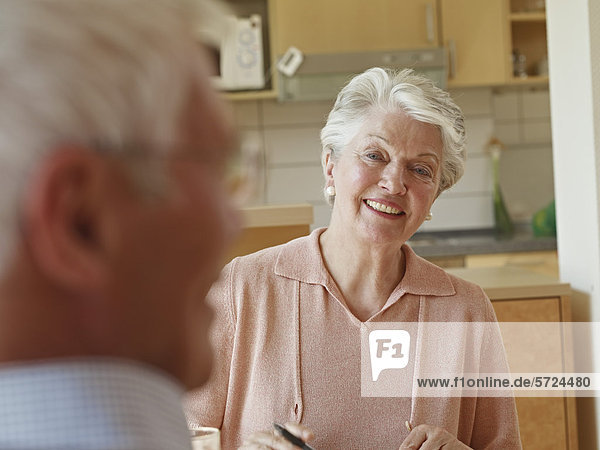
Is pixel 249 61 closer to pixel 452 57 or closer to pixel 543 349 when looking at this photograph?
pixel 452 57

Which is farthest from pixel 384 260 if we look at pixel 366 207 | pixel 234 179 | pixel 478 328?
pixel 234 179

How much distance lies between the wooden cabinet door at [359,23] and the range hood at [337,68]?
9cm

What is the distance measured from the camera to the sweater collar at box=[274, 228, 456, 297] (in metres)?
1.52

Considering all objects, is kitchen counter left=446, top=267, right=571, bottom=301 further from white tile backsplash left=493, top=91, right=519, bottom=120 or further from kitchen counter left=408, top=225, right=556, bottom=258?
white tile backsplash left=493, top=91, right=519, bottom=120

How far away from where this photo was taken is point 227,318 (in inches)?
58.1

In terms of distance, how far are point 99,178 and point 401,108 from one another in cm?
116

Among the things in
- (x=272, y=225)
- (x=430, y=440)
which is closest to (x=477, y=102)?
→ (x=272, y=225)

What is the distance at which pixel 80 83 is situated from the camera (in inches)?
16.5

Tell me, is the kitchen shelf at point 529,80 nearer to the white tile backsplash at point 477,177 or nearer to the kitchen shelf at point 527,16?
the kitchen shelf at point 527,16

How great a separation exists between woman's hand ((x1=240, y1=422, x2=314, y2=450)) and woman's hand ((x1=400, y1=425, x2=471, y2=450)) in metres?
0.19

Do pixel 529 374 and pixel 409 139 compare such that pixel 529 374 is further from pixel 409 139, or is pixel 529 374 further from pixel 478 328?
pixel 409 139

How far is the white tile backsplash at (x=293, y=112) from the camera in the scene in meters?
4.19

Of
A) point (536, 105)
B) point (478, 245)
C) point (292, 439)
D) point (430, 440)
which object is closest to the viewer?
point (292, 439)

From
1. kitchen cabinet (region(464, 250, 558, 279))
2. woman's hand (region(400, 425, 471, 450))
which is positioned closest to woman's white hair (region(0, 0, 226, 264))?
woman's hand (region(400, 425, 471, 450))
